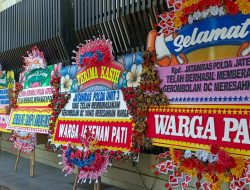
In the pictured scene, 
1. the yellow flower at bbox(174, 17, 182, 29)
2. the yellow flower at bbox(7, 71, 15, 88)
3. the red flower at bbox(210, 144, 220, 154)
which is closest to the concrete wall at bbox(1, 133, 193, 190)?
the red flower at bbox(210, 144, 220, 154)

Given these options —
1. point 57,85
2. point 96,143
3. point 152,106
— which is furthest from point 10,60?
point 152,106

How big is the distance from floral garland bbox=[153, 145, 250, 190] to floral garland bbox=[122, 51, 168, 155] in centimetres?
53

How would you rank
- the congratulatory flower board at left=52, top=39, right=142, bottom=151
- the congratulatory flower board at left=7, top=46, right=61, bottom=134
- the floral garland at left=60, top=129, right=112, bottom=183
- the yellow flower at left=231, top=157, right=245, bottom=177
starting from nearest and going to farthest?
the yellow flower at left=231, top=157, right=245, bottom=177, the congratulatory flower board at left=52, top=39, right=142, bottom=151, the floral garland at left=60, top=129, right=112, bottom=183, the congratulatory flower board at left=7, top=46, right=61, bottom=134

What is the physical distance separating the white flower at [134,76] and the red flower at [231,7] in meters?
1.63

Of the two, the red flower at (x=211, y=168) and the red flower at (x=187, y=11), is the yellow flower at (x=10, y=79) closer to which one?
the red flower at (x=187, y=11)

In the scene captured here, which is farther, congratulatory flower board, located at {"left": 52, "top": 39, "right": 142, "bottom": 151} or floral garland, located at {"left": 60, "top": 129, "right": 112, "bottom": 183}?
floral garland, located at {"left": 60, "top": 129, "right": 112, "bottom": 183}

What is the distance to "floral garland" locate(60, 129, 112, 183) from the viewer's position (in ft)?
18.1

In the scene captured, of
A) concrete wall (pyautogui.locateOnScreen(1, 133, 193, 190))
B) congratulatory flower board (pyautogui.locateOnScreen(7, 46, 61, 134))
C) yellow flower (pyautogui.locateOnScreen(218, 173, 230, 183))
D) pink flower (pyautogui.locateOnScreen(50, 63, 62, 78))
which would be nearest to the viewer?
yellow flower (pyautogui.locateOnScreen(218, 173, 230, 183))

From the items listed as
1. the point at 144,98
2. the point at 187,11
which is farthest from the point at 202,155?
the point at 187,11

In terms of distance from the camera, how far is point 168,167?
4625 millimetres

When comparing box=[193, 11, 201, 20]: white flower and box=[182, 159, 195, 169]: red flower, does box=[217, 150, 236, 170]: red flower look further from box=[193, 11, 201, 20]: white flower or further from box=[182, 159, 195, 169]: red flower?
box=[193, 11, 201, 20]: white flower

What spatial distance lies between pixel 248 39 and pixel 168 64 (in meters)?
1.20

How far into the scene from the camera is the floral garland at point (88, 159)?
553cm

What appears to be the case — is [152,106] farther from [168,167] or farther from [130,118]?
[168,167]
